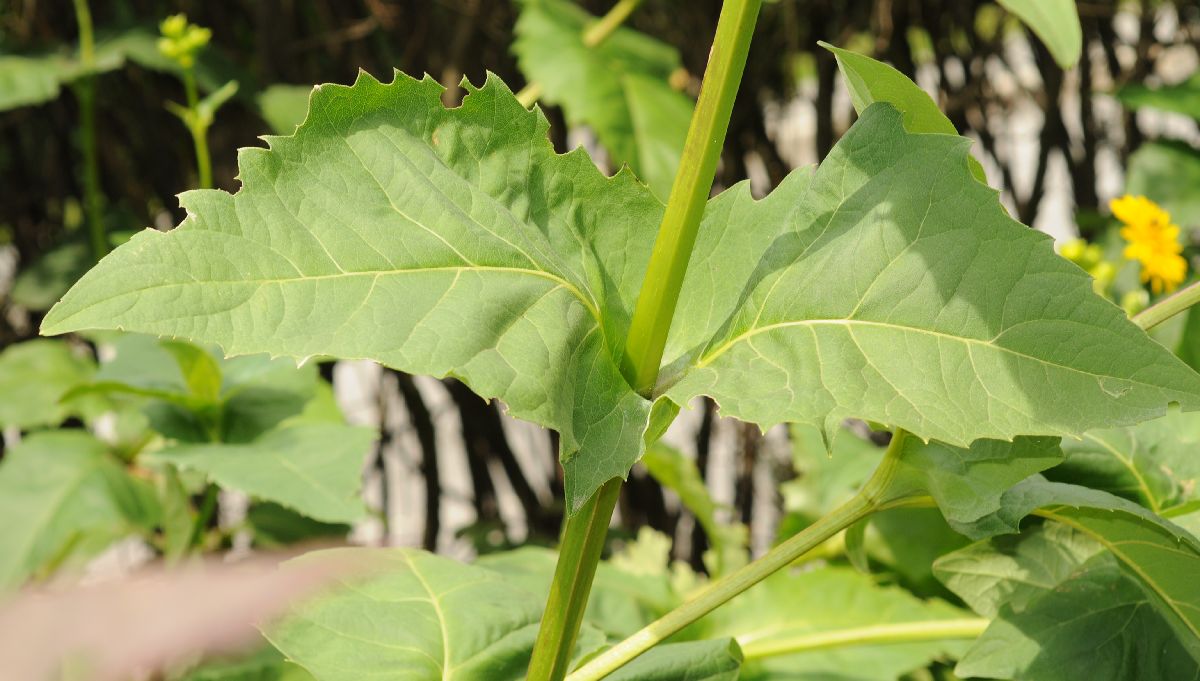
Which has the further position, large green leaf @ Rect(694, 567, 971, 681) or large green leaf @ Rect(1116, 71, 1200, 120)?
large green leaf @ Rect(1116, 71, 1200, 120)

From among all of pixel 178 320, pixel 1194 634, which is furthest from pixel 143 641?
pixel 1194 634

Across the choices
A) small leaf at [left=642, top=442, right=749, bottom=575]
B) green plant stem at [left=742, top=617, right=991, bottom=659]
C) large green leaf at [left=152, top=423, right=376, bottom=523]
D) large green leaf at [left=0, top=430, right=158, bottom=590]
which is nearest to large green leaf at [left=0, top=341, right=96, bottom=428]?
large green leaf at [left=0, top=430, right=158, bottom=590]

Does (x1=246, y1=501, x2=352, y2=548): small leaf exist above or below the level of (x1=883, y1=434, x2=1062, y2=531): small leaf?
below

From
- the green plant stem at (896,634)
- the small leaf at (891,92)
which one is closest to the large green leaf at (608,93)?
the green plant stem at (896,634)

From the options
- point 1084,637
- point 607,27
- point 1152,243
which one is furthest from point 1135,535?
point 607,27

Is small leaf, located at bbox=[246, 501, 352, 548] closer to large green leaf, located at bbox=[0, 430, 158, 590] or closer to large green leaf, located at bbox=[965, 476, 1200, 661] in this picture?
large green leaf, located at bbox=[0, 430, 158, 590]

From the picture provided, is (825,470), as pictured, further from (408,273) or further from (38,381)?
(38,381)
